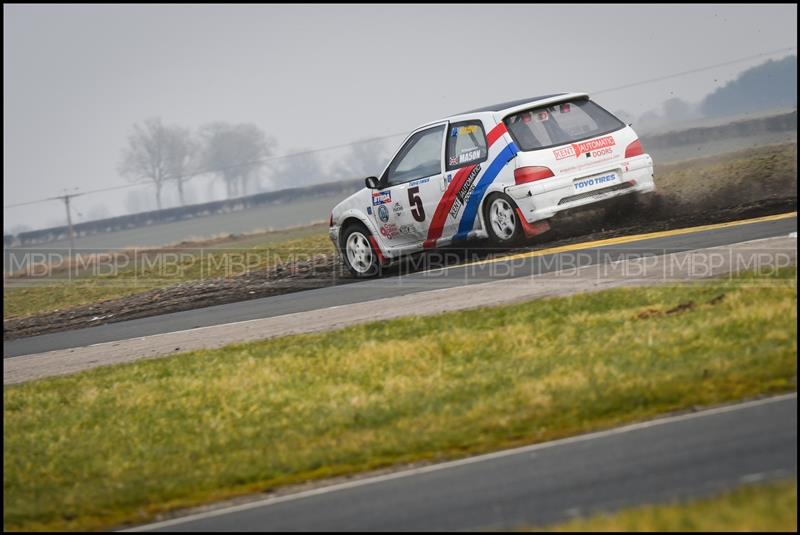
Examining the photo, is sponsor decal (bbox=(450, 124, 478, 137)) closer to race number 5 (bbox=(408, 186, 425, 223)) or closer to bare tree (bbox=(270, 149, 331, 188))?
race number 5 (bbox=(408, 186, 425, 223))

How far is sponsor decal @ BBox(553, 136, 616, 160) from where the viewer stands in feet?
45.2

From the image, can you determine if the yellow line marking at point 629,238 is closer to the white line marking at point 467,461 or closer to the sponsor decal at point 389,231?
the sponsor decal at point 389,231

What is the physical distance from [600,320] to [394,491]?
11.6 feet

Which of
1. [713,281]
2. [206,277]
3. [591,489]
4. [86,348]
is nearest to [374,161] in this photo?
[206,277]

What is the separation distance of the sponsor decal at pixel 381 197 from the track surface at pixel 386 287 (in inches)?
42.1

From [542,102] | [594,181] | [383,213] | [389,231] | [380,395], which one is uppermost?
[542,102]

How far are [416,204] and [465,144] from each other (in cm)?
105

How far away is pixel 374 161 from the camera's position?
5775cm

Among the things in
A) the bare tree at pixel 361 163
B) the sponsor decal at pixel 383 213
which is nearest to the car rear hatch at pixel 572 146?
the sponsor decal at pixel 383 213

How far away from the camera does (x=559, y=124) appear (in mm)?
14148

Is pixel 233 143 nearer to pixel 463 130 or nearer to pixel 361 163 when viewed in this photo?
pixel 361 163

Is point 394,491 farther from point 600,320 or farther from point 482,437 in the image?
point 600,320

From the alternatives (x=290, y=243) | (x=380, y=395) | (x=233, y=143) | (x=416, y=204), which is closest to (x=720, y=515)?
(x=380, y=395)

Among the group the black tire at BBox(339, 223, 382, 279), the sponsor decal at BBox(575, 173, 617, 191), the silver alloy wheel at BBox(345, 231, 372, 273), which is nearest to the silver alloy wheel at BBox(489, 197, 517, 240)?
the sponsor decal at BBox(575, 173, 617, 191)
